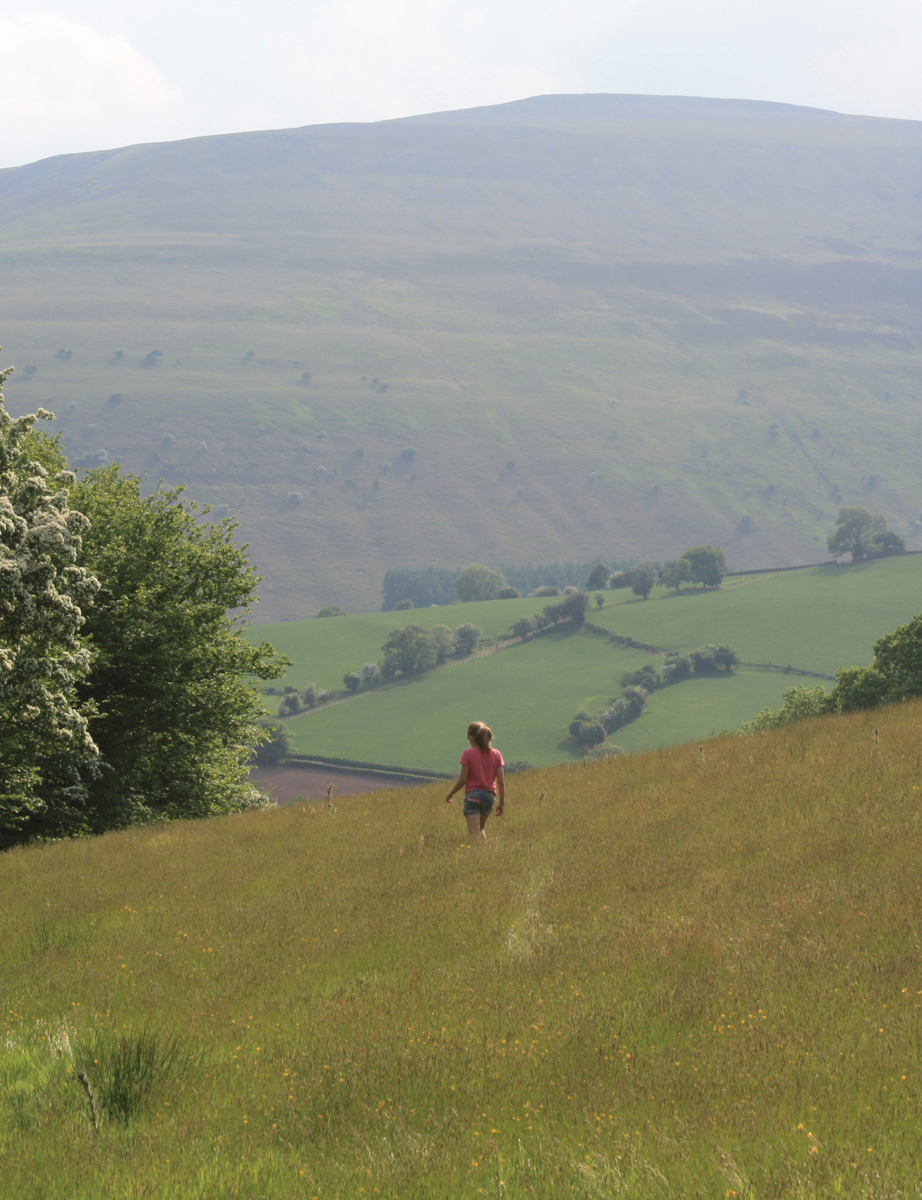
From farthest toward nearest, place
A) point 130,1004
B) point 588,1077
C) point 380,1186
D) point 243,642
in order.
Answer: point 243,642 < point 130,1004 < point 588,1077 < point 380,1186

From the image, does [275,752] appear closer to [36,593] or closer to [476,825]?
[36,593]

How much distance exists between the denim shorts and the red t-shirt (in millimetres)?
71

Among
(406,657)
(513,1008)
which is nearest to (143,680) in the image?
(513,1008)

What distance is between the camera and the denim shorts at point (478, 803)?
15.4m

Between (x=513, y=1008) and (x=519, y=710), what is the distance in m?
164

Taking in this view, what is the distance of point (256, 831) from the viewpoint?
745 inches

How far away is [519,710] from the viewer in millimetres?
171750

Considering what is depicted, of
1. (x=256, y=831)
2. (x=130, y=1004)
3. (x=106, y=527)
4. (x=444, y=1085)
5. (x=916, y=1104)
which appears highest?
(x=106, y=527)

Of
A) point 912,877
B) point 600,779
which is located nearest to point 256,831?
point 600,779

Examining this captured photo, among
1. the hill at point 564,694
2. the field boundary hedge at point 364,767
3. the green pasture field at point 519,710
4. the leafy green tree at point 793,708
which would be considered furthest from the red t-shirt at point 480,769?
the field boundary hedge at point 364,767

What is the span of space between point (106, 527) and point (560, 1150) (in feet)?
90.4

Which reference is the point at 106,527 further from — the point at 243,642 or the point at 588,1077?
the point at 588,1077

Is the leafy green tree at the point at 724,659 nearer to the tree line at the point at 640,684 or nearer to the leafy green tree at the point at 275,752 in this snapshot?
the tree line at the point at 640,684

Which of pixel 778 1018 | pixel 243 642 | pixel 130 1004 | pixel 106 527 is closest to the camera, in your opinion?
pixel 778 1018
